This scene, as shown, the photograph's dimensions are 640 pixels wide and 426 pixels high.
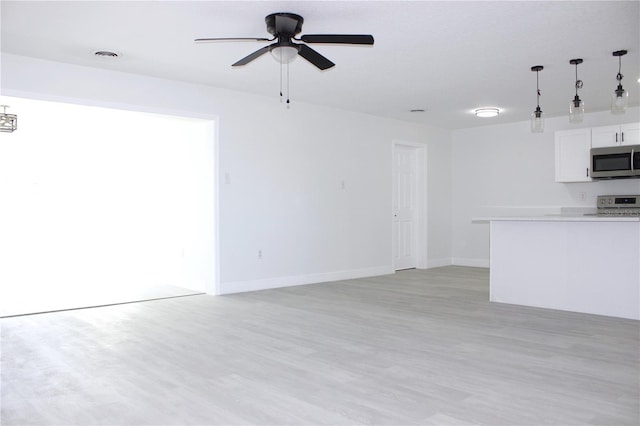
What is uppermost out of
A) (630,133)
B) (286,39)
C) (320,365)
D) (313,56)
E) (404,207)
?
(286,39)

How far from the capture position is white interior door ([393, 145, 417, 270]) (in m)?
8.04

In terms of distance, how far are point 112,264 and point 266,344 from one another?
218 inches

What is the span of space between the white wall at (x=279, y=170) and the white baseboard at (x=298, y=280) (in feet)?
0.04

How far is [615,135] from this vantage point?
264 inches

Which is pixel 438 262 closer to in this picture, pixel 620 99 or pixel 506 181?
pixel 506 181

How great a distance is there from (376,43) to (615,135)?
428 centimetres

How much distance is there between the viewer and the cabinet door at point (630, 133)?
655 cm

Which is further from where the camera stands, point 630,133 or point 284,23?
point 630,133

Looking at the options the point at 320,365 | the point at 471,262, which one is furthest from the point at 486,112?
the point at 320,365

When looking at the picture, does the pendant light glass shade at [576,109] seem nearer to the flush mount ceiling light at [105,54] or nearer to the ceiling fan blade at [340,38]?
the ceiling fan blade at [340,38]

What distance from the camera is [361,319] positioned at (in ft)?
14.7

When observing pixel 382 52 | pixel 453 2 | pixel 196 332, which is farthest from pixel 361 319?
pixel 453 2

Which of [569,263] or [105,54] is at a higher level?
[105,54]

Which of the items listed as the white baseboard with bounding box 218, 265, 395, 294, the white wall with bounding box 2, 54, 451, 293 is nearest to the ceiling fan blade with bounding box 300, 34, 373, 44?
the white wall with bounding box 2, 54, 451, 293
